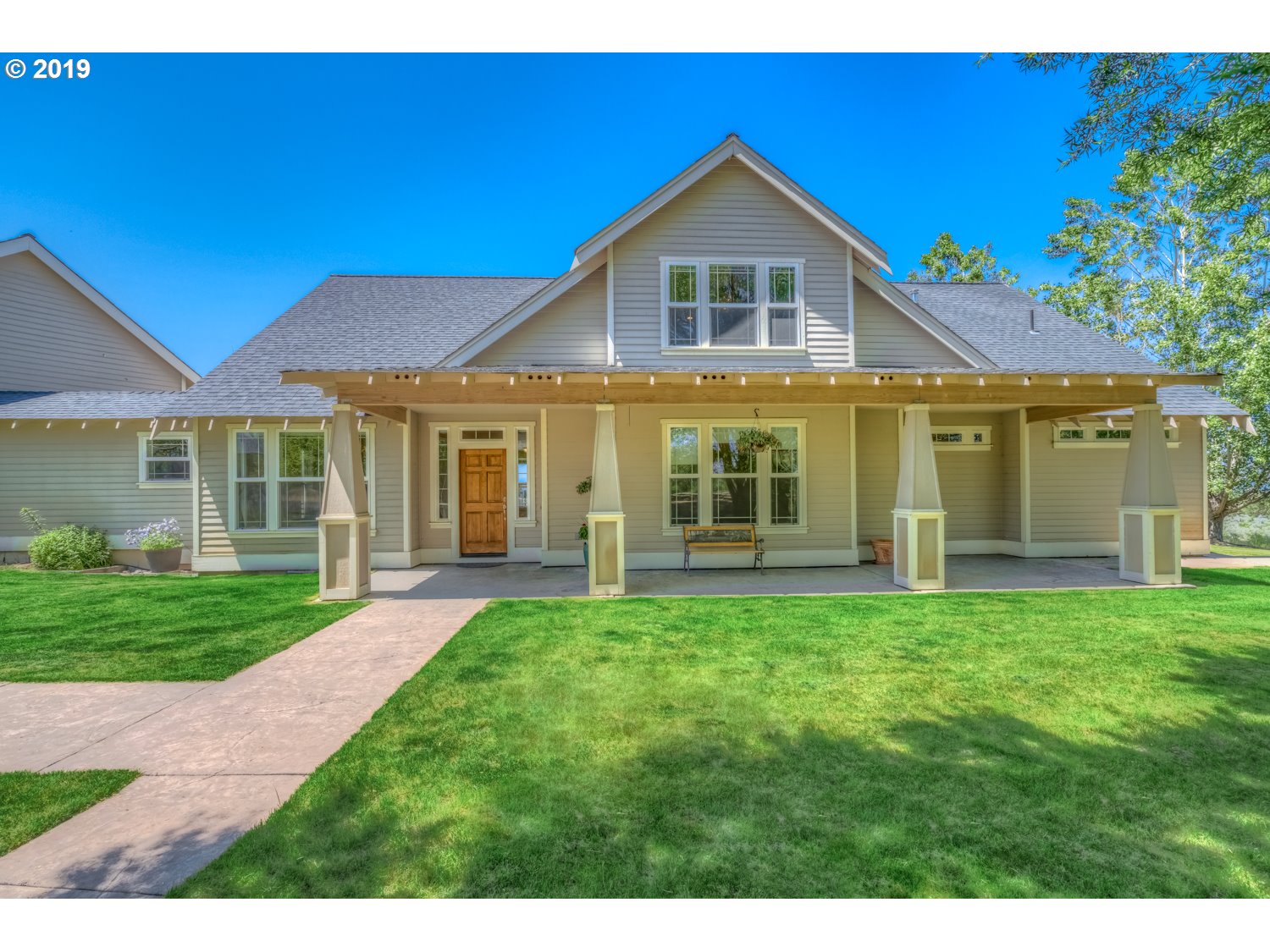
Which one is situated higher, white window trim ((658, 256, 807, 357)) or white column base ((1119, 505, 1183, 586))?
white window trim ((658, 256, 807, 357))

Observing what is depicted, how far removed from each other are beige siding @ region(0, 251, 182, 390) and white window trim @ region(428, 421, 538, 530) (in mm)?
11215

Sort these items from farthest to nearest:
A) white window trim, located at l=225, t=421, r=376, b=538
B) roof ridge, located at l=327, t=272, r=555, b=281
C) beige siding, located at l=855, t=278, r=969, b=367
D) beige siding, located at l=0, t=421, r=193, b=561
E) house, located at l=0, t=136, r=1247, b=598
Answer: roof ridge, located at l=327, t=272, r=555, b=281 < beige siding, located at l=0, t=421, r=193, b=561 < white window trim, located at l=225, t=421, r=376, b=538 < beige siding, located at l=855, t=278, r=969, b=367 < house, located at l=0, t=136, r=1247, b=598

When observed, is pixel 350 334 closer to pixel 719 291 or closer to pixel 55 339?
pixel 719 291

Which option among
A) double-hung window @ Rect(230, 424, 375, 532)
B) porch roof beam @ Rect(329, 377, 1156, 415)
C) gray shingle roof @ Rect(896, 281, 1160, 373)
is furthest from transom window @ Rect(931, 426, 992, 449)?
double-hung window @ Rect(230, 424, 375, 532)

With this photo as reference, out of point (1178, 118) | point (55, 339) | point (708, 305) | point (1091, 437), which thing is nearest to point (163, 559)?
point (55, 339)

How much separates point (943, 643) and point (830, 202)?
813cm

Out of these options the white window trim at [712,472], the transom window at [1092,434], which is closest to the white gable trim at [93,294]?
the white window trim at [712,472]

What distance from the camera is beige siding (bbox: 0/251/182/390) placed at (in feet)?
45.8

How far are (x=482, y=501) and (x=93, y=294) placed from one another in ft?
42.8

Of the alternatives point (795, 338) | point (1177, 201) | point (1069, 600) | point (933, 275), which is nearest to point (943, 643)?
Answer: point (1069, 600)

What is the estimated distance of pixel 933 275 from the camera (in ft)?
96.6

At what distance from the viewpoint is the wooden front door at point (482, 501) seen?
1155 cm

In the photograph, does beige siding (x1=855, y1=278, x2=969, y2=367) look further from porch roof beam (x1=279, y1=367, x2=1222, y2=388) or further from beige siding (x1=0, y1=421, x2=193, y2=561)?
beige siding (x1=0, y1=421, x2=193, y2=561)

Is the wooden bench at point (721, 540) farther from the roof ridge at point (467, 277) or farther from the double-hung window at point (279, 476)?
the roof ridge at point (467, 277)
